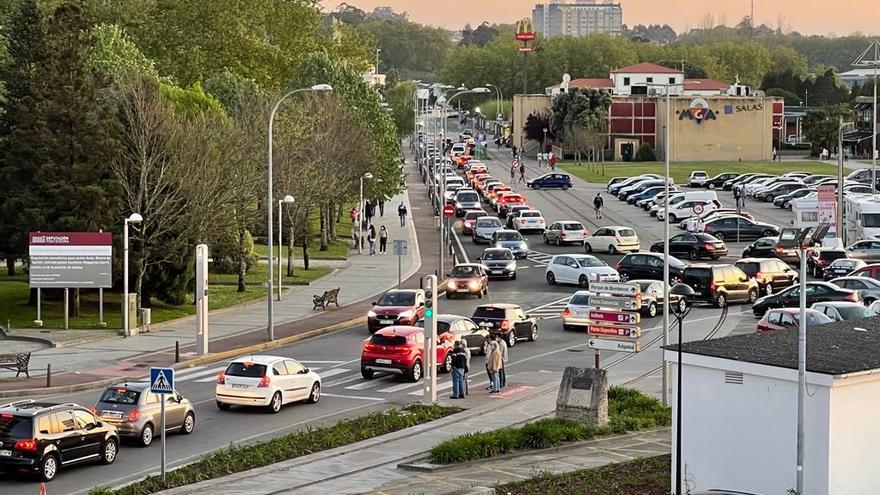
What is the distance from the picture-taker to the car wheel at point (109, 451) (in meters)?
28.5

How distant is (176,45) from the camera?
99562mm

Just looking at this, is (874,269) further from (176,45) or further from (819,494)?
(176,45)

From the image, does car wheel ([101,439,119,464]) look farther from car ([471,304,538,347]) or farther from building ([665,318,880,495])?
car ([471,304,538,347])

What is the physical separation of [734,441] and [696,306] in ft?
92.9

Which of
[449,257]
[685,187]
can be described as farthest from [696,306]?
[685,187]

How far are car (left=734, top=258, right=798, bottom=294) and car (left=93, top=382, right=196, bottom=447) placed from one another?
29.8 m

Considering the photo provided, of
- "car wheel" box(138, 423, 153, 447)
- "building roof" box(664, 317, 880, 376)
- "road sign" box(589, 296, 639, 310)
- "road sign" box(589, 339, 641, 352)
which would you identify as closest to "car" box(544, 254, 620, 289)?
"road sign" box(589, 296, 639, 310)

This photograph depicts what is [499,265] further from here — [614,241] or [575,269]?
[614,241]

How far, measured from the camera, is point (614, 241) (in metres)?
68.6

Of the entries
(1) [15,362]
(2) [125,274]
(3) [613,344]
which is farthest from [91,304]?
(3) [613,344]

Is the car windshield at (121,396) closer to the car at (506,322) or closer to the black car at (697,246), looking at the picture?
the car at (506,322)

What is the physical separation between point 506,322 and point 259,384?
1248cm

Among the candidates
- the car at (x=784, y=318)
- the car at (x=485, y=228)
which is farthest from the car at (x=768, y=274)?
the car at (x=485, y=228)

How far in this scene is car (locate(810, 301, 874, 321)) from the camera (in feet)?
140
